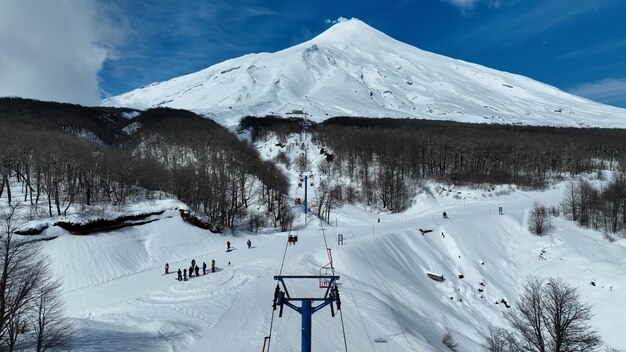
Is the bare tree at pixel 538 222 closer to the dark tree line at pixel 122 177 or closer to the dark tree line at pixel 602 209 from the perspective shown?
the dark tree line at pixel 602 209

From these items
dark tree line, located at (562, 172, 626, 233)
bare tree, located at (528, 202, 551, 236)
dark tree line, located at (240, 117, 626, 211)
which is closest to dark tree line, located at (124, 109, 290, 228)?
dark tree line, located at (240, 117, 626, 211)

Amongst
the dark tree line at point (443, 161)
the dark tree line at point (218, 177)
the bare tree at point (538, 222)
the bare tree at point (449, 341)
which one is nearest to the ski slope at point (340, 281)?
the bare tree at point (449, 341)

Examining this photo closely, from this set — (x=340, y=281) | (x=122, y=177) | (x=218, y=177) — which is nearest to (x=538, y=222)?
(x=340, y=281)

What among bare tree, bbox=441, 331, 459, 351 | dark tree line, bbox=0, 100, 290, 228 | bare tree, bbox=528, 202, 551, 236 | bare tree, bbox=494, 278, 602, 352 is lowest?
bare tree, bbox=441, 331, 459, 351

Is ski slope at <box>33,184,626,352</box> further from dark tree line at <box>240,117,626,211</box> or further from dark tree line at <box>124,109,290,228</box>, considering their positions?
dark tree line at <box>240,117,626,211</box>

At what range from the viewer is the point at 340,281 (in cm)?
2962

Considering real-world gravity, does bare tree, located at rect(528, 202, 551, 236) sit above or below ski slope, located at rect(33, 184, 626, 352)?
above

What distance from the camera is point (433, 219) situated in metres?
54.6

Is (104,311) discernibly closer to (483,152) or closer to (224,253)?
(224,253)

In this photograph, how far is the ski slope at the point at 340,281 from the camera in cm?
1972

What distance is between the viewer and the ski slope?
1972 centimetres

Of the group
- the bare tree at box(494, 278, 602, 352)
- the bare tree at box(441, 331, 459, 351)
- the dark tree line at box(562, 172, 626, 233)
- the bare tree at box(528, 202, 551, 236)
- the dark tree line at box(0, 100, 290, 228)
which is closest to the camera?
the bare tree at box(494, 278, 602, 352)

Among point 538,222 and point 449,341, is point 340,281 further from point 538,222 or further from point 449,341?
point 538,222

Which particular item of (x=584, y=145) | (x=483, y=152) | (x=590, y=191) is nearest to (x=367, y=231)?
(x=590, y=191)
